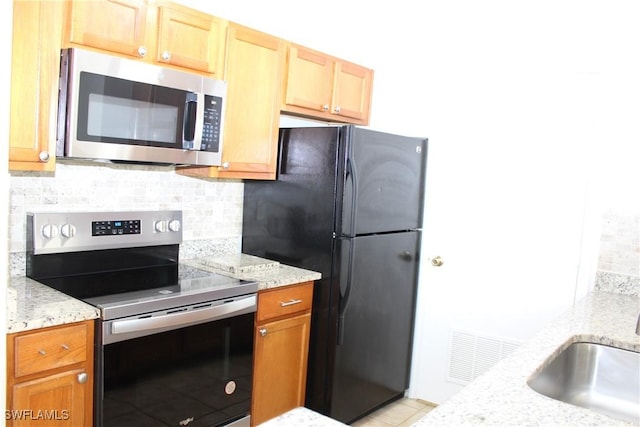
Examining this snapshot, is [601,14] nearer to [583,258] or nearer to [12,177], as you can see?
[583,258]

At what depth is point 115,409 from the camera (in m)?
2.02

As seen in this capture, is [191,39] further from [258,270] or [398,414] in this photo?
[398,414]

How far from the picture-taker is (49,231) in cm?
227

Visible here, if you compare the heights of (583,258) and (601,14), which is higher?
(601,14)

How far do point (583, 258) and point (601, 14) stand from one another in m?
1.24

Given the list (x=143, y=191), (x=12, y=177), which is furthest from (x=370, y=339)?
(x=12, y=177)

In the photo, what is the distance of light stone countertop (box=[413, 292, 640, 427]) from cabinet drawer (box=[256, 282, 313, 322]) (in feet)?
4.00

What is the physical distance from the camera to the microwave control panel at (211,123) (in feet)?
7.97

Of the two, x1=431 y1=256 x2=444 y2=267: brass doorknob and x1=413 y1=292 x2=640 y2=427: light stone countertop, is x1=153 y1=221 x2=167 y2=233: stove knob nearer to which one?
x1=431 y1=256 x2=444 y2=267: brass doorknob

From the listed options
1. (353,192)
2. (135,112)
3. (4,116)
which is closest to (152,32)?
(135,112)

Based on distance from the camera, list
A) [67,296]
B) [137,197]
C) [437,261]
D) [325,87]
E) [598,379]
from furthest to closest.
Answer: [437,261] < [325,87] < [137,197] < [67,296] < [598,379]

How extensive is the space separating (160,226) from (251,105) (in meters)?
0.74

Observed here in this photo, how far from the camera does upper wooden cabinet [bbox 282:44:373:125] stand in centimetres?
285

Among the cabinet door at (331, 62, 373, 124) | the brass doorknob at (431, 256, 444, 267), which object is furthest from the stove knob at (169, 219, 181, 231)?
the brass doorknob at (431, 256, 444, 267)
